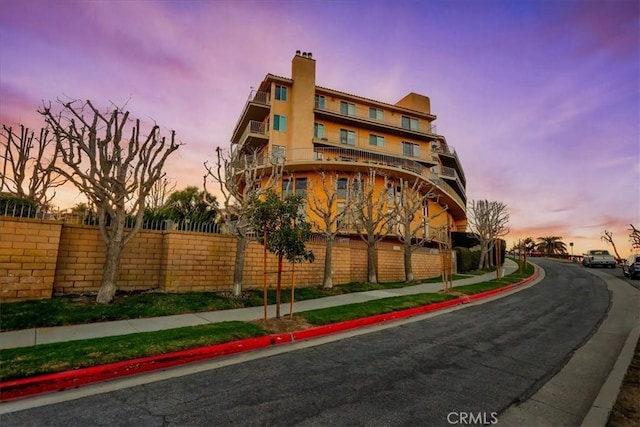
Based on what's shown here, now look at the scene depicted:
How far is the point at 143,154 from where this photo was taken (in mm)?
11922

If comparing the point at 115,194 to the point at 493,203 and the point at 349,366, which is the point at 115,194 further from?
the point at 493,203

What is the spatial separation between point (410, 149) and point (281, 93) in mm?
17044

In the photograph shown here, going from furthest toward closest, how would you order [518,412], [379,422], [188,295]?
[188,295] → [518,412] → [379,422]

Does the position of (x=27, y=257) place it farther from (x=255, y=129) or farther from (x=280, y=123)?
(x=255, y=129)

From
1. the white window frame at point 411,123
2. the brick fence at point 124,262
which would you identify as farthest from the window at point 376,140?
the brick fence at point 124,262

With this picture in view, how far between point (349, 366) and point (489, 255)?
3972cm

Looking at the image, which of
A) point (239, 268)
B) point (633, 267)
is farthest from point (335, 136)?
point (633, 267)

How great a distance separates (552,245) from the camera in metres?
72.8

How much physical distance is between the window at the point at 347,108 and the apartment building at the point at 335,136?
4.5 inches

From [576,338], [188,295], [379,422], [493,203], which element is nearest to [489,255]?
[493,203]

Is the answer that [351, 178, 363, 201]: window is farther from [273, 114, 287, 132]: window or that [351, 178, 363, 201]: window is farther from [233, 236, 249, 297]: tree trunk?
[273, 114, 287, 132]: window

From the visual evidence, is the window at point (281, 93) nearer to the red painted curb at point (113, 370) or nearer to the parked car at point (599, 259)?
the red painted curb at point (113, 370)

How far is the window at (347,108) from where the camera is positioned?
38125mm

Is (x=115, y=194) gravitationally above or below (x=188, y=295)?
above
